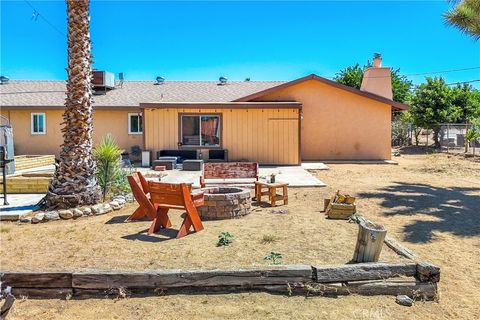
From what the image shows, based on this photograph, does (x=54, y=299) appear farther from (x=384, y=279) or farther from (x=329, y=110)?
(x=329, y=110)

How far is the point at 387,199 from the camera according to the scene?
961 centimetres

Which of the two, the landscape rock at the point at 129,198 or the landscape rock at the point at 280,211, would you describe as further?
the landscape rock at the point at 129,198

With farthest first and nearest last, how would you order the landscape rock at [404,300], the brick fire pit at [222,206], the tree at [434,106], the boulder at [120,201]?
the tree at [434,106] < the boulder at [120,201] < the brick fire pit at [222,206] < the landscape rock at [404,300]

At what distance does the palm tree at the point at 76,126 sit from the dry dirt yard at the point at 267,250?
0.89 m

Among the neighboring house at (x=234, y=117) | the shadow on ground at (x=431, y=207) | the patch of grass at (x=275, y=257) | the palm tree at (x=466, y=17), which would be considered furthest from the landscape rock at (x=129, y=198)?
the palm tree at (x=466, y=17)

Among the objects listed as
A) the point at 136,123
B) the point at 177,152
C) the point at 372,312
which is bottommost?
the point at 372,312

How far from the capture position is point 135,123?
2062 centimetres

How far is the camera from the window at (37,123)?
67.6 ft

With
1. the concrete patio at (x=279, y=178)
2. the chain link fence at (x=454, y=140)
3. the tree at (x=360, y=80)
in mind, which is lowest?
the concrete patio at (x=279, y=178)

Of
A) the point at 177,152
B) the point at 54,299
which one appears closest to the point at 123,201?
the point at 54,299

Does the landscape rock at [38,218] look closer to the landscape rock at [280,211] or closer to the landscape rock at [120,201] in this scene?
the landscape rock at [120,201]

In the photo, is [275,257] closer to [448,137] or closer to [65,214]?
[65,214]

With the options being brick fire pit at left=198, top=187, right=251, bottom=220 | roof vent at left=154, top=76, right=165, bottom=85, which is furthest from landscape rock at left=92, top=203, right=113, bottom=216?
roof vent at left=154, top=76, right=165, bottom=85

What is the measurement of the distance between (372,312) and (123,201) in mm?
6432
